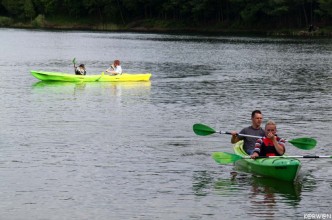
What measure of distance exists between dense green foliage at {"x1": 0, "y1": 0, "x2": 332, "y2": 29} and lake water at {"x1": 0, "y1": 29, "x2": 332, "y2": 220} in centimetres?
6753

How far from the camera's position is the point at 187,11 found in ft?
442

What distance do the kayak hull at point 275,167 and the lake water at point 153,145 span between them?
204 mm

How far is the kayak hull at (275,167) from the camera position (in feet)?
60.4

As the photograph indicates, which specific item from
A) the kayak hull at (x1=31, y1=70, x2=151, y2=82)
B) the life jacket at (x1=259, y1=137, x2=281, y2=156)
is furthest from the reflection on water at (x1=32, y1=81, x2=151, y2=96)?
the life jacket at (x1=259, y1=137, x2=281, y2=156)

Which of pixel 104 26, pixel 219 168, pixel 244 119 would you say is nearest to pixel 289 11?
pixel 104 26

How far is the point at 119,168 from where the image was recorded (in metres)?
20.7

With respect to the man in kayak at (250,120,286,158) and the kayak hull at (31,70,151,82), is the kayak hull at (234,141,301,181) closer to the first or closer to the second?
the man in kayak at (250,120,286,158)

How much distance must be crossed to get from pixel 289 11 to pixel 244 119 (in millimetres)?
91721

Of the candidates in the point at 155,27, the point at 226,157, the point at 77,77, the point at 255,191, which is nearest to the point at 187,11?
the point at 155,27

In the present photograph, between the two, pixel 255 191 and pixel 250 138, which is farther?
pixel 250 138

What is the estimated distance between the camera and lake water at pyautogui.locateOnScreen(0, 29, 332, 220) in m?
17.0

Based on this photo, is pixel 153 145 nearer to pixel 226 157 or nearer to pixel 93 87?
pixel 226 157

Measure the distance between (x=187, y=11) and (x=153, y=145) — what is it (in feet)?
368

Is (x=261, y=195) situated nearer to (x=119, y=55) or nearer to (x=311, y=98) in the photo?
(x=311, y=98)
